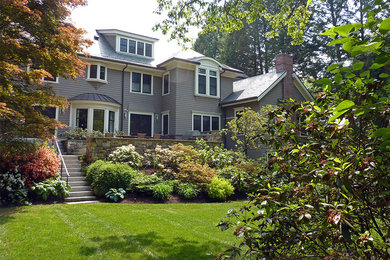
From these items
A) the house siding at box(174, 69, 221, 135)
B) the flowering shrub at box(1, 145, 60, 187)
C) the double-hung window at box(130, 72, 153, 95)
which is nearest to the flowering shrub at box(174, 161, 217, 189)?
the flowering shrub at box(1, 145, 60, 187)

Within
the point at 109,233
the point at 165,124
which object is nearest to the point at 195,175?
the point at 109,233

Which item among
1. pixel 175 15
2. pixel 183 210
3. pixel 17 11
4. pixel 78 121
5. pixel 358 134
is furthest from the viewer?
pixel 78 121

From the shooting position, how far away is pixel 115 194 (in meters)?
9.45

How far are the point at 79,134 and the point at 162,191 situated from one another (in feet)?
27.1

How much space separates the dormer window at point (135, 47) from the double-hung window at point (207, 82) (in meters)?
4.25

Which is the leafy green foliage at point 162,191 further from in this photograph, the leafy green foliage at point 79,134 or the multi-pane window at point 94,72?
the multi-pane window at point 94,72

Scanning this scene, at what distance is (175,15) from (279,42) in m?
27.4

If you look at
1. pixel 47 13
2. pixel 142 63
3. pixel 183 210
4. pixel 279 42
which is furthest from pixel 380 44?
pixel 279 42

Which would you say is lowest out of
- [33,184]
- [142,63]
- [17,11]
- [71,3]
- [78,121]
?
[33,184]

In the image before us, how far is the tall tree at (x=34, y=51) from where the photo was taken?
7.77 meters

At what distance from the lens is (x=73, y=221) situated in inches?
254

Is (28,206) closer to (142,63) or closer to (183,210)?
(183,210)

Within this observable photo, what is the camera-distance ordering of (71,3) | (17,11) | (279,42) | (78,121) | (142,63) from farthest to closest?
1. (279,42)
2. (142,63)
3. (78,121)
4. (71,3)
5. (17,11)

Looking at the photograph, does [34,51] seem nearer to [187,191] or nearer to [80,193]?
[80,193]
